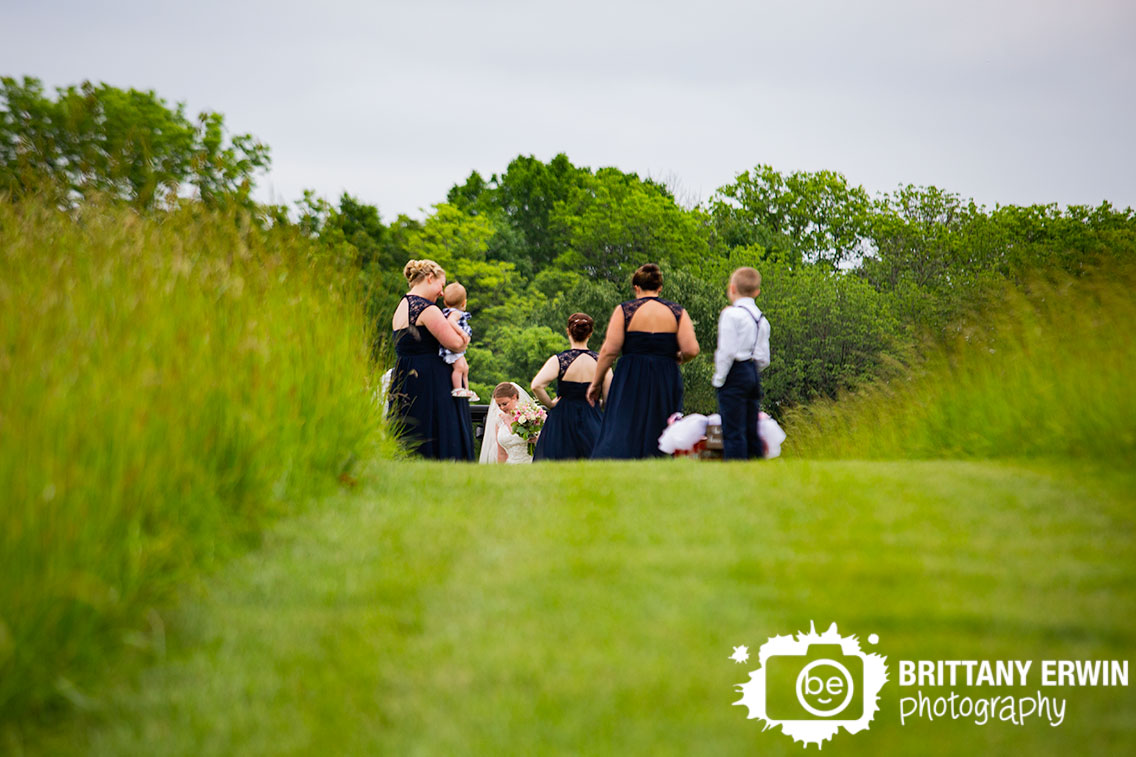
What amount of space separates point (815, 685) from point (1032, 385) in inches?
167

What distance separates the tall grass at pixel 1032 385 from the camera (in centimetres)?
555

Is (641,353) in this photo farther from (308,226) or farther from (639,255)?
(639,255)

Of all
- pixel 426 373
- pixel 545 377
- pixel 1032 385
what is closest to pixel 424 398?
pixel 426 373

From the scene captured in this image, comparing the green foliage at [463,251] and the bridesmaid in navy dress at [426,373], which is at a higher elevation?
the green foliage at [463,251]

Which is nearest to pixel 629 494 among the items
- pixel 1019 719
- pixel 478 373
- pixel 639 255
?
pixel 1019 719

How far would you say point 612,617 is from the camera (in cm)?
327

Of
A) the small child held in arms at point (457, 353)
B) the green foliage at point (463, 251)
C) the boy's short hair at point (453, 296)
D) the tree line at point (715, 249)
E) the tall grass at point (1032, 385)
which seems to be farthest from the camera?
the green foliage at point (463, 251)

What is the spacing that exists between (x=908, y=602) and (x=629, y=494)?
1.90m

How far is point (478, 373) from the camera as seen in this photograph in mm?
42125

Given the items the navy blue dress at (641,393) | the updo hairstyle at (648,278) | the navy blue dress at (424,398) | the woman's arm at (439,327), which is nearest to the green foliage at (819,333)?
the navy blue dress at (641,393)

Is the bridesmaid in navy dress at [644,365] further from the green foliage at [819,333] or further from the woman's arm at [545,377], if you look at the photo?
the green foliage at [819,333]

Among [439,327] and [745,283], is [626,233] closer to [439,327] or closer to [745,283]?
[439,327]

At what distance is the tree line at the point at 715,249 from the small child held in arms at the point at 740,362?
89.9 feet

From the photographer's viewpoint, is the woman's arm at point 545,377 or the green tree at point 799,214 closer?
the woman's arm at point 545,377
